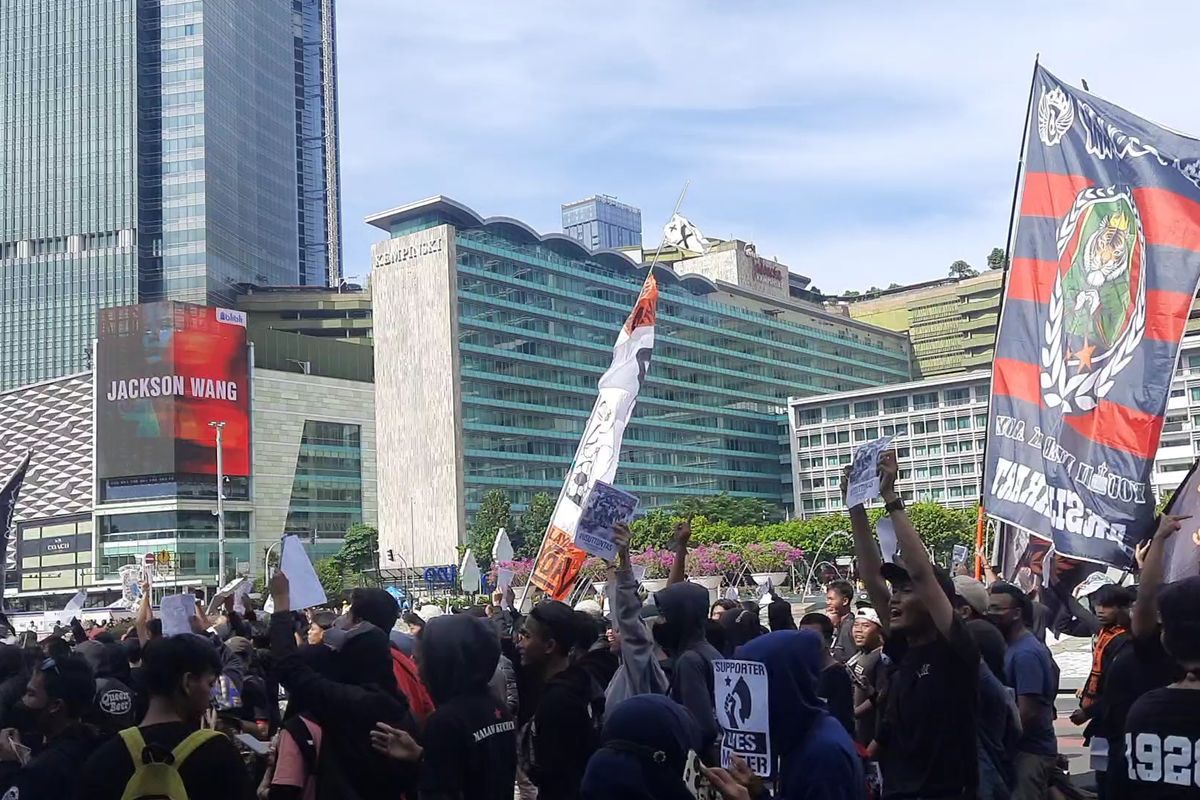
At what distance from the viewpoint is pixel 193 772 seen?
13.0 feet

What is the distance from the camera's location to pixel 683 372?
11638 cm

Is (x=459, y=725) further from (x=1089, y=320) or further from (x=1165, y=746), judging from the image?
(x=1089, y=320)

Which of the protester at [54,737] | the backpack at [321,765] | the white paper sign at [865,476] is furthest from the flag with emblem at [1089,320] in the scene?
the protester at [54,737]

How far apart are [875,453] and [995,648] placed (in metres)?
1.22

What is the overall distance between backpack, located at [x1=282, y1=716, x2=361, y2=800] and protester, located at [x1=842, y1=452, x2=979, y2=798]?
6.84 ft

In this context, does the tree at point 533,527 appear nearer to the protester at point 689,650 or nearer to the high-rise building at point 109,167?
the high-rise building at point 109,167

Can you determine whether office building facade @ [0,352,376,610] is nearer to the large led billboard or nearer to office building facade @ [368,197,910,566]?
the large led billboard

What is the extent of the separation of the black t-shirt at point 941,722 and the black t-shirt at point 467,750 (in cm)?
154

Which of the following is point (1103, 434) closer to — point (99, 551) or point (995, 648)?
point (995, 648)

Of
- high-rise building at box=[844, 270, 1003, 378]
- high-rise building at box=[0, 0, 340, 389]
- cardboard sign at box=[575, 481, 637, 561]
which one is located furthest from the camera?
high-rise building at box=[844, 270, 1003, 378]

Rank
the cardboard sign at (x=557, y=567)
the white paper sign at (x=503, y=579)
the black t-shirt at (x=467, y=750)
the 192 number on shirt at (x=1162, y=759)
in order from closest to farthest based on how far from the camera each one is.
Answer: the 192 number on shirt at (x=1162, y=759) → the black t-shirt at (x=467, y=750) → the cardboard sign at (x=557, y=567) → the white paper sign at (x=503, y=579)

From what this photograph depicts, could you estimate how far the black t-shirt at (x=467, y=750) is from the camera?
4.76 metres

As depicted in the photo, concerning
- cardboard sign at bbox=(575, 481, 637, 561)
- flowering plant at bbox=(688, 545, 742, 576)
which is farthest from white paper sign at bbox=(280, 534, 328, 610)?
flowering plant at bbox=(688, 545, 742, 576)

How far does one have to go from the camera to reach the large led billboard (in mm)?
93750
